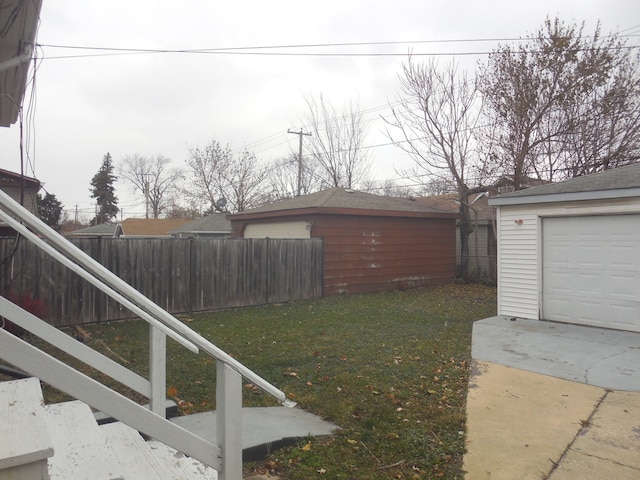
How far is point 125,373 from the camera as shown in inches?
100

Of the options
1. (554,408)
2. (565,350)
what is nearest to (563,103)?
(565,350)

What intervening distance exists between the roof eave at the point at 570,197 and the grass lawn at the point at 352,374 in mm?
2510

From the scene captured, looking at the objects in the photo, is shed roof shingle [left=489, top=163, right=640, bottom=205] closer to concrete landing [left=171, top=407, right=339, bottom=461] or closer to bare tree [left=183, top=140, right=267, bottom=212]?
concrete landing [left=171, top=407, right=339, bottom=461]

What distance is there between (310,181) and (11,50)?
29.8m

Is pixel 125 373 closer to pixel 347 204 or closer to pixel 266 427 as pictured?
pixel 266 427

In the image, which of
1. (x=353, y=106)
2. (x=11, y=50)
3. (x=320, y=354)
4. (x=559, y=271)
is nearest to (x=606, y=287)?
(x=559, y=271)

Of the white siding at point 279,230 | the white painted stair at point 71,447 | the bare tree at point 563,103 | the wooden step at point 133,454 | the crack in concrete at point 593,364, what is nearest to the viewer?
the white painted stair at point 71,447

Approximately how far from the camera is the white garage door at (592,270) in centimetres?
718

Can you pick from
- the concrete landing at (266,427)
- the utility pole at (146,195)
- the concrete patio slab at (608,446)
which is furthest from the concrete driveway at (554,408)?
the utility pole at (146,195)

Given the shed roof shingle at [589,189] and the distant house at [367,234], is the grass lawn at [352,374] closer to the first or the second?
the shed roof shingle at [589,189]

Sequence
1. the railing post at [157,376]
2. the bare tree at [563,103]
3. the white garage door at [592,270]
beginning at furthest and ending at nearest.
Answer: the bare tree at [563,103] → the white garage door at [592,270] → the railing post at [157,376]

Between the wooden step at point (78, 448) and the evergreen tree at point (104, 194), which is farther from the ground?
the evergreen tree at point (104, 194)

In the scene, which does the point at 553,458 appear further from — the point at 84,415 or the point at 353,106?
the point at 353,106

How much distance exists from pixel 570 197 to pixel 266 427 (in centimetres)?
685
